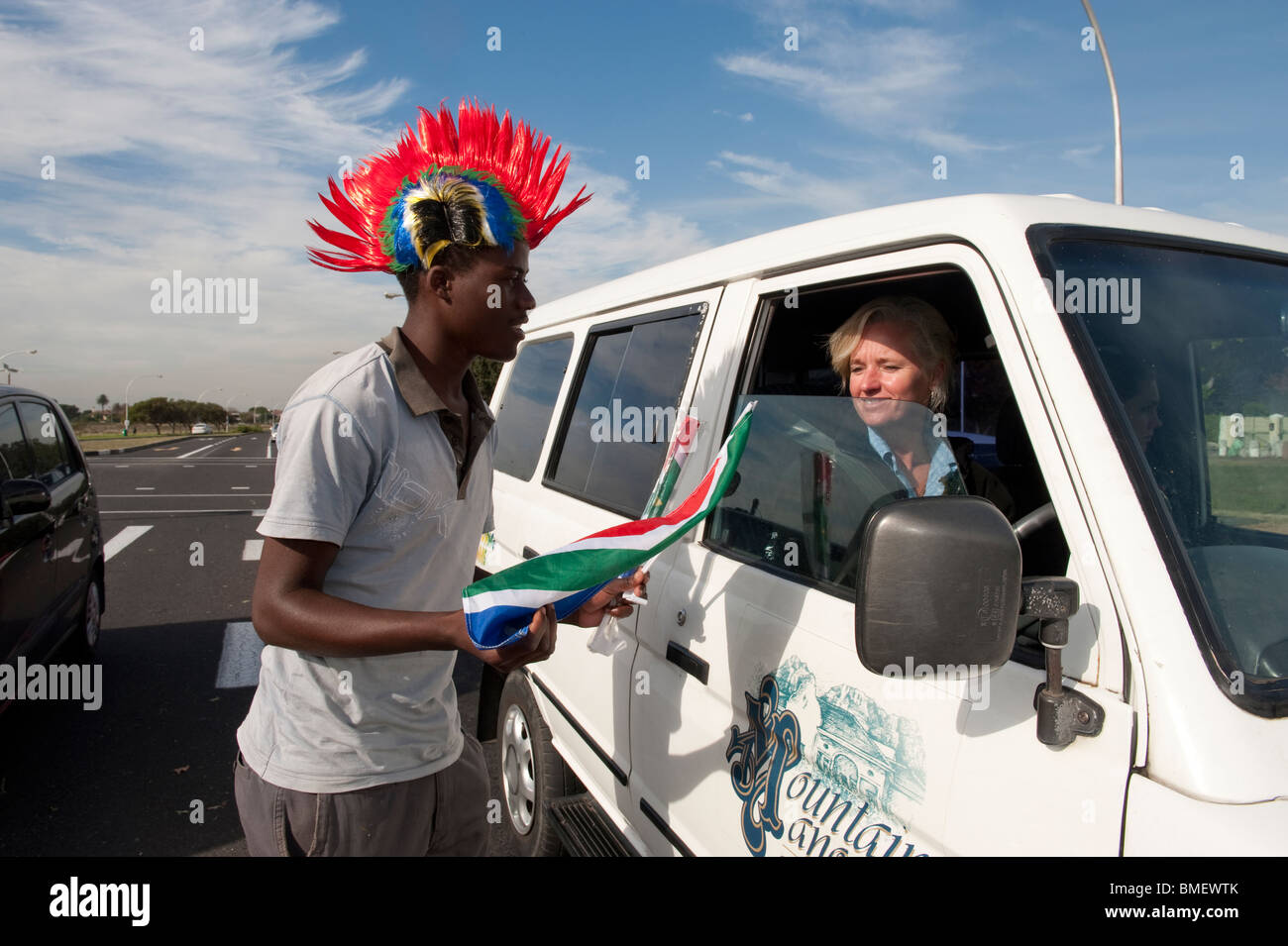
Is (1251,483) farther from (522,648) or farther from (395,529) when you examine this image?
(395,529)

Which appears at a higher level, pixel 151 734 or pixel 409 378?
pixel 409 378

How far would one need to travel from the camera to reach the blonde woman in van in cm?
189

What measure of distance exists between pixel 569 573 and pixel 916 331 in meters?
1.22

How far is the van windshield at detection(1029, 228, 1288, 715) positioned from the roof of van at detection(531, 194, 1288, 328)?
61 mm

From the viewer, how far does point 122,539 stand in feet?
36.0

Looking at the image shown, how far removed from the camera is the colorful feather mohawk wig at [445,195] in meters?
1.72

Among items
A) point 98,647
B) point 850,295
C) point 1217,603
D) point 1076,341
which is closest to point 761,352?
point 850,295

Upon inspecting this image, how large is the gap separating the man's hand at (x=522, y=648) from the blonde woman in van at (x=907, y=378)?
0.89 m

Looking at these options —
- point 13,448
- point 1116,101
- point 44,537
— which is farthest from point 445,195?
point 1116,101

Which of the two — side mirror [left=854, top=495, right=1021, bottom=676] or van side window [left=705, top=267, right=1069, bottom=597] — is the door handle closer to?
van side window [left=705, top=267, right=1069, bottom=597]

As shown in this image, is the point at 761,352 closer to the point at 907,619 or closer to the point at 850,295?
the point at 850,295

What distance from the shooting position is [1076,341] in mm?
1392

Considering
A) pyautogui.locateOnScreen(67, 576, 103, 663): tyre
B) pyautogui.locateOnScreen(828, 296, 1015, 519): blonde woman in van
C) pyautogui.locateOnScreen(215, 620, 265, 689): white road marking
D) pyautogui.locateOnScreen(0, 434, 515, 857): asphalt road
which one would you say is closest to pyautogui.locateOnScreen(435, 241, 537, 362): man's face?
pyautogui.locateOnScreen(828, 296, 1015, 519): blonde woman in van

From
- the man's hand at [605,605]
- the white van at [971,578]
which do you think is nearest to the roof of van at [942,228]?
the white van at [971,578]
